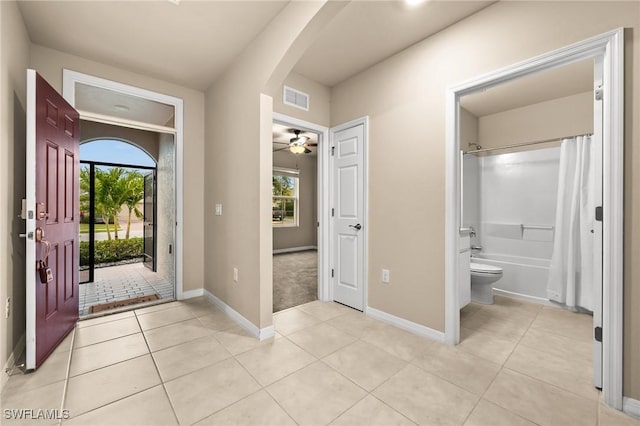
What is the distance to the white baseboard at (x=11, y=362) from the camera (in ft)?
5.44

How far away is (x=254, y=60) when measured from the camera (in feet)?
7.98

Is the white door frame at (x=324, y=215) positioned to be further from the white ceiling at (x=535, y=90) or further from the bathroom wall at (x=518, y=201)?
the bathroom wall at (x=518, y=201)

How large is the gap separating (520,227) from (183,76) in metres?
4.76

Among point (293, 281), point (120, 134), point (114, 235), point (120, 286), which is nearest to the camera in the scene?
point (120, 286)

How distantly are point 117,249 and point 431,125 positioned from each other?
6866mm

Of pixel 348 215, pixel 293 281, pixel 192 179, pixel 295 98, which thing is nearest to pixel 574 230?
pixel 348 215

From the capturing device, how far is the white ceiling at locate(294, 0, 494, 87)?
2043 millimetres

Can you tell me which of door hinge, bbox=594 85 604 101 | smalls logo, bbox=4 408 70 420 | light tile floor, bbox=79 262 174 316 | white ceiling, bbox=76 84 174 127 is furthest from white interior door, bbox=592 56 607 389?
light tile floor, bbox=79 262 174 316

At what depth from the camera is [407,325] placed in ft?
8.25

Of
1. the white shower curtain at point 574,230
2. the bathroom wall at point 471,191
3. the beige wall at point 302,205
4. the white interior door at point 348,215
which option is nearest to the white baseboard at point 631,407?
the white shower curtain at point 574,230

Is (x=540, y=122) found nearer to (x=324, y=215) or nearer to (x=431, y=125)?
(x=431, y=125)

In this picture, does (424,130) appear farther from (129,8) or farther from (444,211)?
(129,8)

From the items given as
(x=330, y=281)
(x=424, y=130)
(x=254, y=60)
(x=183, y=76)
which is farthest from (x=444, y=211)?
(x=183, y=76)

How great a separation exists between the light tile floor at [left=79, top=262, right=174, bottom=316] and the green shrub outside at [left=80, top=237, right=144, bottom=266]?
91 centimetres
